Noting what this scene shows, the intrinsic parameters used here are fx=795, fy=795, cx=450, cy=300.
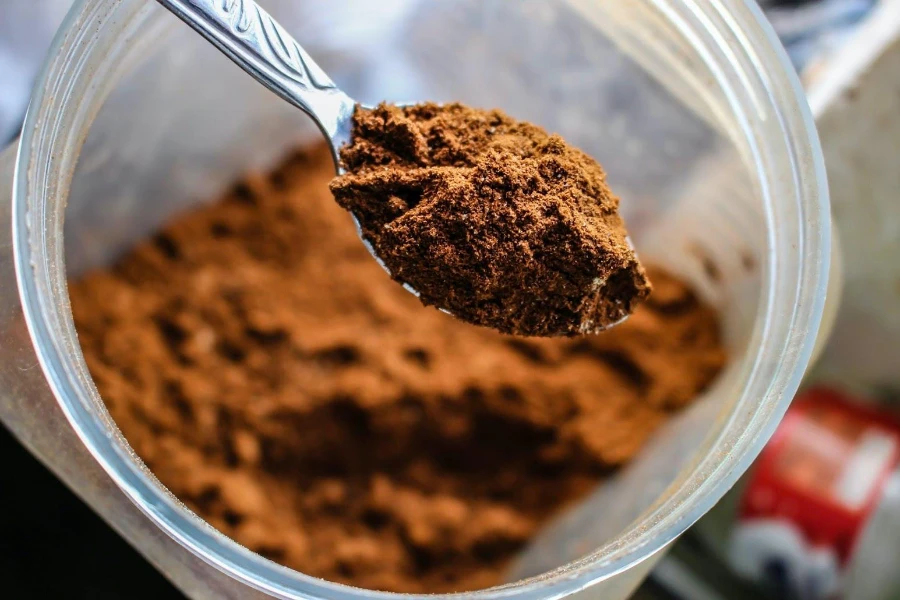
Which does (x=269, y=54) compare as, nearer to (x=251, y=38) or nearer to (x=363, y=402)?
(x=251, y=38)

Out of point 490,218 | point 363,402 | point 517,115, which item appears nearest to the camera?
point 490,218

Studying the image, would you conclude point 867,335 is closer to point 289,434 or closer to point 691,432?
point 691,432

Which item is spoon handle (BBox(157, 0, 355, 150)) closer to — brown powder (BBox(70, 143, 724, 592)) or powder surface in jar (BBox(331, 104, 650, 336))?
powder surface in jar (BBox(331, 104, 650, 336))

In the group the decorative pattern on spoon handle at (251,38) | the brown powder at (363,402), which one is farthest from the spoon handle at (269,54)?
the brown powder at (363,402)

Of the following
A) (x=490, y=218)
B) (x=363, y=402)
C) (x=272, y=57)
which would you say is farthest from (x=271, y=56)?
(x=363, y=402)

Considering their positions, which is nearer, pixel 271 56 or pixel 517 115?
pixel 271 56

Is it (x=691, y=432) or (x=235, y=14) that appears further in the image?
(x=691, y=432)

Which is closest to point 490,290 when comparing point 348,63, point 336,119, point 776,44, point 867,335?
point 336,119
